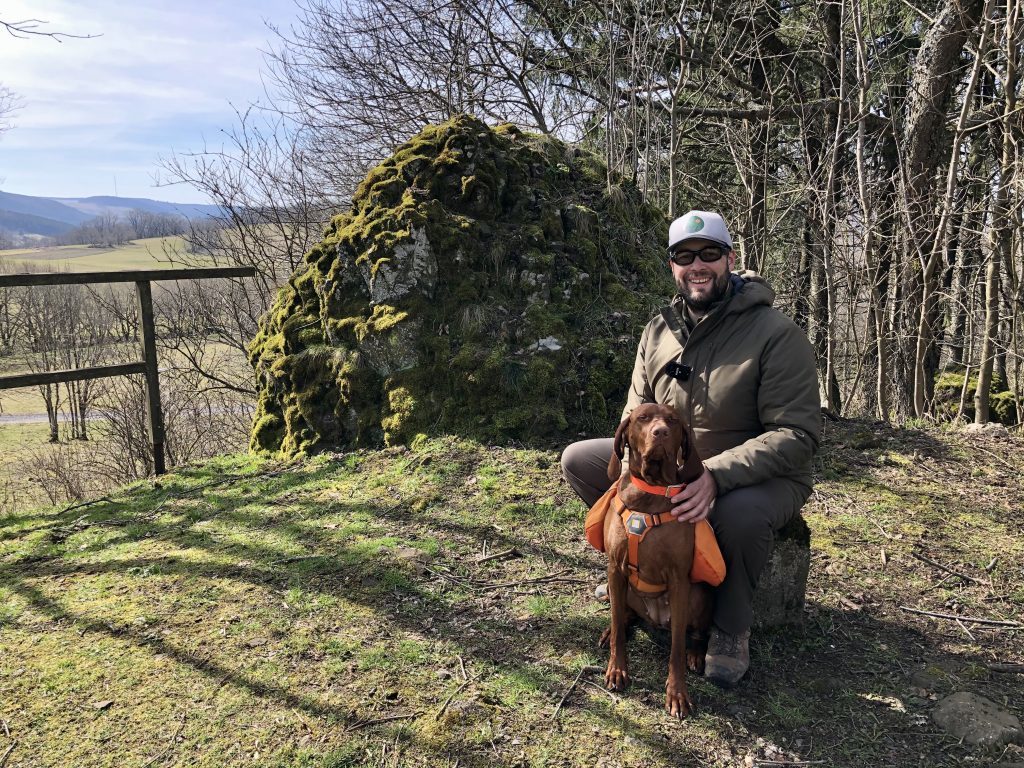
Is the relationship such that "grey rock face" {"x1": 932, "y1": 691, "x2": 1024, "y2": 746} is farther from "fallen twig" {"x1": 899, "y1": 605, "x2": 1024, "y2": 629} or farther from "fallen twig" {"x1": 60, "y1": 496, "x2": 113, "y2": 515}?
"fallen twig" {"x1": 60, "y1": 496, "x2": 113, "y2": 515}

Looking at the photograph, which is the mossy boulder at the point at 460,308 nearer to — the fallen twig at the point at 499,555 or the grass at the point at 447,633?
the grass at the point at 447,633

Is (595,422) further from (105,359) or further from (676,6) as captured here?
(105,359)

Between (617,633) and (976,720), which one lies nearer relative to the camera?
(976,720)

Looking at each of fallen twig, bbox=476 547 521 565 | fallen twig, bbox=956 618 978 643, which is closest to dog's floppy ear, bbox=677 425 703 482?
fallen twig, bbox=476 547 521 565

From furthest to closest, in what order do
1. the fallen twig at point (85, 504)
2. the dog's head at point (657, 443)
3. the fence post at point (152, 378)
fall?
the fence post at point (152, 378)
the fallen twig at point (85, 504)
the dog's head at point (657, 443)

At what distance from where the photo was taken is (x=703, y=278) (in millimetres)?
2824

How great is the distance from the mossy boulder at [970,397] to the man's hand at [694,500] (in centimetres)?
614

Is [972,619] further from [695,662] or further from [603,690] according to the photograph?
[603,690]

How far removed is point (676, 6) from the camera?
8.49 meters

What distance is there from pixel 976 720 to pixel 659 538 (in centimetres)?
141

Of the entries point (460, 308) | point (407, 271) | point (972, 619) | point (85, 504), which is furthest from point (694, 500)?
point (85, 504)

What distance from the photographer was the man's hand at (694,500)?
2479 millimetres

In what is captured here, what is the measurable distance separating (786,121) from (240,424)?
11939mm

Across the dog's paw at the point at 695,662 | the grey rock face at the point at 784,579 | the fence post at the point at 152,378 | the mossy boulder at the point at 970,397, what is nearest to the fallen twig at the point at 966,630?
the grey rock face at the point at 784,579
